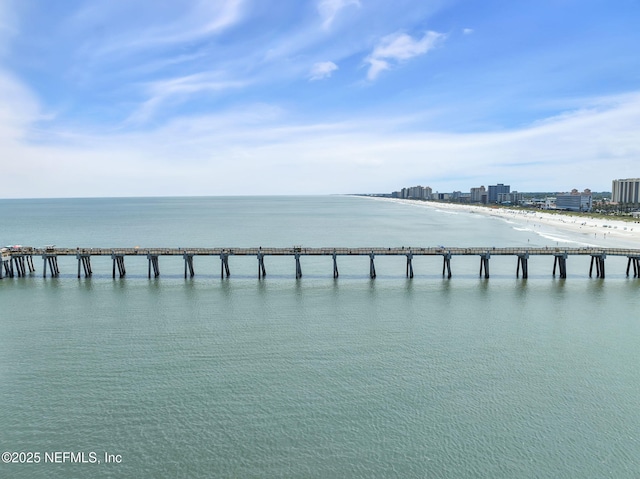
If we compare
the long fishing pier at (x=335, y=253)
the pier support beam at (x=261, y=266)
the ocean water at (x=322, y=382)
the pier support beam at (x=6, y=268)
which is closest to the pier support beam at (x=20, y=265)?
the long fishing pier at (x=335, y=253)

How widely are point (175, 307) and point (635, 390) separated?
3469 cm

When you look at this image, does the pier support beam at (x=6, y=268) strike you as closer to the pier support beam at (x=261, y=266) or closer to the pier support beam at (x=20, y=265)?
the pier support beam at (x=20, y=265)

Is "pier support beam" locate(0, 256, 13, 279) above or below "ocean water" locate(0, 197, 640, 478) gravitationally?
above

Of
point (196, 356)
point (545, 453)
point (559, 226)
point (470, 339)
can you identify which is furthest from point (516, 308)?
point (559, 226)

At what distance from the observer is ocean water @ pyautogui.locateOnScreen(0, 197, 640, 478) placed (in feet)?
59.1

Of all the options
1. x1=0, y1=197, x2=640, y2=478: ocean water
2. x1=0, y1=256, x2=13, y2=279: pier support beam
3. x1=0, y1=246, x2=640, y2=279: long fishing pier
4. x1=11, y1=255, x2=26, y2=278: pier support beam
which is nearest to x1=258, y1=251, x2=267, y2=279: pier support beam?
x1=0, y1=246, x2=640, y2=279: long fishing pier

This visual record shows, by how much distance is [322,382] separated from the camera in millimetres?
24094

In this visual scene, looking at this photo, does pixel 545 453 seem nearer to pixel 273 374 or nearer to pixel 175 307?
pixel 273 374

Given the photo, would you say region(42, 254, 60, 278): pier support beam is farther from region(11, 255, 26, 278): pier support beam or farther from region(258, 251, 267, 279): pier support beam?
region(258, 251, 267, 279): pier support beam

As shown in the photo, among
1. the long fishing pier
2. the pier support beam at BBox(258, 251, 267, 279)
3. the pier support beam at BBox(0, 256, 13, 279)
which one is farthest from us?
the pier support beam at BBox(0, 256, 13, 279)

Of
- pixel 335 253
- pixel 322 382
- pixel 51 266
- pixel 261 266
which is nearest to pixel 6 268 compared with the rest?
pixel 51 266

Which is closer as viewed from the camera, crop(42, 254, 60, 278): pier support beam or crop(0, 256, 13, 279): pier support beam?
crop(0, 256, 13, 279): pier support beam

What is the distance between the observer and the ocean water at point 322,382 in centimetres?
1802

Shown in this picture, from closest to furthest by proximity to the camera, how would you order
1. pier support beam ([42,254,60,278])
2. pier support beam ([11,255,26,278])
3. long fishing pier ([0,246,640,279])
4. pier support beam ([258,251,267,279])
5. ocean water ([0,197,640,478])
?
1. ocean water ([0,197,640,478])
2. long fishing pier ([0,246,640,279])
3. pier support beam ([258,251,267,279])
4. pier support beam ([42,254,60,278])
5. pier support beam ([11,255,26,278])
